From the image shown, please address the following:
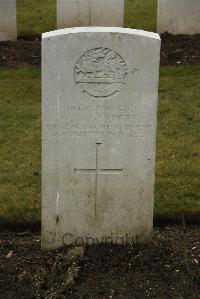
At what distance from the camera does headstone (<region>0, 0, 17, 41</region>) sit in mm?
11883

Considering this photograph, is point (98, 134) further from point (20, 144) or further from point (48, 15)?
point (48, 15)

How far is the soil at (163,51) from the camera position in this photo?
11.2 meters

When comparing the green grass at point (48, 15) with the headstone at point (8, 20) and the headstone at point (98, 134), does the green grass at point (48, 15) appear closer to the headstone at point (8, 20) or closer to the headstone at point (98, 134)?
the headstone at point (8, 20)

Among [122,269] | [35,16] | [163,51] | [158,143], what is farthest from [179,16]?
[122,269]

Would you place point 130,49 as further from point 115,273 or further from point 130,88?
point 115,273

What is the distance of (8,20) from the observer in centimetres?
1202

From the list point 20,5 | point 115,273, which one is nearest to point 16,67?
point 20,5

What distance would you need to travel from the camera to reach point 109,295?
4793 mm

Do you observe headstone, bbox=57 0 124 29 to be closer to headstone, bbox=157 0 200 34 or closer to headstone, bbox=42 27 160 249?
headstone, bbox=157 0 200 34

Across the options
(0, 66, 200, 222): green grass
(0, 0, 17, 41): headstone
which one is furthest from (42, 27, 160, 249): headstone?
(0, 0, 17, 41): headstone

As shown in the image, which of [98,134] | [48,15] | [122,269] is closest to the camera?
[122,269]

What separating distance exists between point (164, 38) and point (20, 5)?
4017mm

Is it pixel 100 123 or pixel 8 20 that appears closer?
pixel 100 123

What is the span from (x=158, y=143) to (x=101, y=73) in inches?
116
